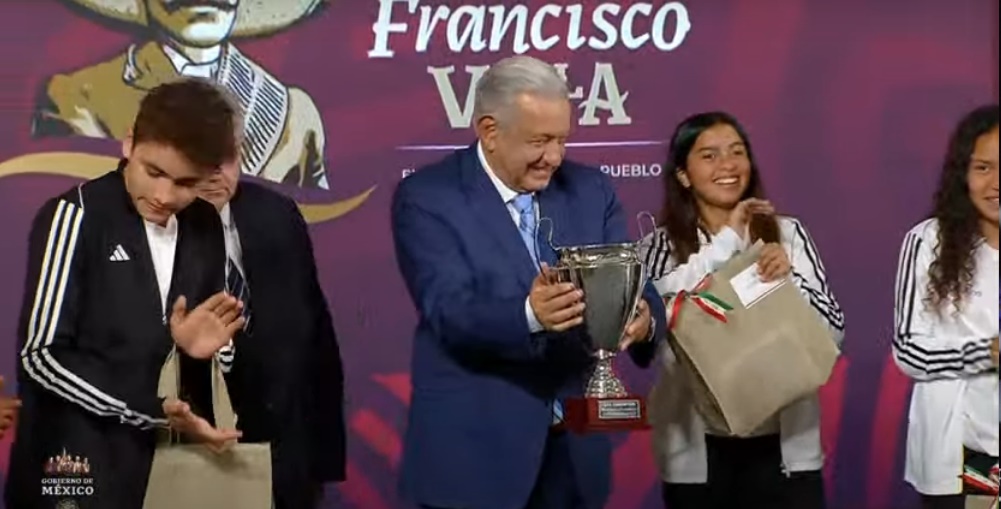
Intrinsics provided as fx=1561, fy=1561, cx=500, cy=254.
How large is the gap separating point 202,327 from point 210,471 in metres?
0.21

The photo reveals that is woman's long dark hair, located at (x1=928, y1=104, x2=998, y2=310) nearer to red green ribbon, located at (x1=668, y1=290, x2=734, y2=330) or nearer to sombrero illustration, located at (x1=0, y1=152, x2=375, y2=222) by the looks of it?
red green ribbon, located at (x1=668, y1=290, x2=734, y2=330)

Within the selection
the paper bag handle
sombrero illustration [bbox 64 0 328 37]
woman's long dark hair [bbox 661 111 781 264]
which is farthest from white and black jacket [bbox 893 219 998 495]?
sombrero illustration [bbox 64 0 328 37]

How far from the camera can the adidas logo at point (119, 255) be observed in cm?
217

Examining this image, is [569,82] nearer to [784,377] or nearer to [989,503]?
[784,377]

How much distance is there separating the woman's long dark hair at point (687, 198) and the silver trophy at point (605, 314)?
40cm

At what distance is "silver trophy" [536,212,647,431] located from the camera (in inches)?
89.0

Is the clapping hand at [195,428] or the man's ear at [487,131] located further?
the man's ear at [487,131]

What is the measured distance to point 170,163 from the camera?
2.16 metres

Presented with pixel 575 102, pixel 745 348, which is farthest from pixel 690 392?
pixel 575 102

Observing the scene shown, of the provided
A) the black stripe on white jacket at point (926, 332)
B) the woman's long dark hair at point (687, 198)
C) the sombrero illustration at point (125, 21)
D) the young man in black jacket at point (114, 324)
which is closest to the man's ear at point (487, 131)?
the young man in black jacket at point (114, 324)

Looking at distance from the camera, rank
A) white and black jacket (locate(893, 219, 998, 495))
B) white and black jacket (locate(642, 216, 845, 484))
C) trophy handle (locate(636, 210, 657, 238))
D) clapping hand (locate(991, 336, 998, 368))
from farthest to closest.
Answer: trophy handle (locate(636, 210, 657, 238)), white and black jacket (locate(642, 216, 845, 484)), white and black jacket (locate(893, 219, 998, 495)), clapping hand (locate(991, 336, 998, 368))

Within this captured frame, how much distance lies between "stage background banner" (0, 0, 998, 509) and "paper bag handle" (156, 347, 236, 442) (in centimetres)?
99

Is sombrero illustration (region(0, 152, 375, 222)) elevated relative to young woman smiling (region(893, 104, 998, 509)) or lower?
elevated

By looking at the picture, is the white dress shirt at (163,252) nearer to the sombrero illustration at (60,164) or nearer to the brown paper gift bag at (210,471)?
the brown paper gift bag at (210,471)
